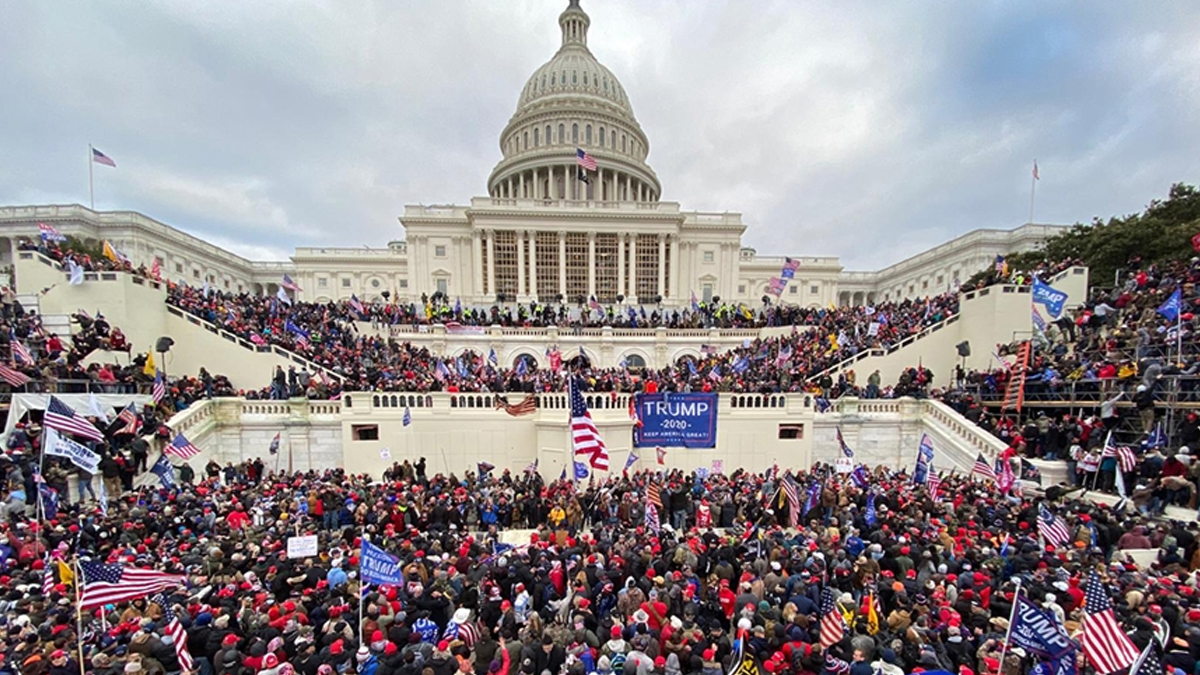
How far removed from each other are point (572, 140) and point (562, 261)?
26343mm

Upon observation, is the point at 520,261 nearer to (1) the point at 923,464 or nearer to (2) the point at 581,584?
(1) the point at 923,464

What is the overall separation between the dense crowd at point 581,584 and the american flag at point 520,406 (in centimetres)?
484

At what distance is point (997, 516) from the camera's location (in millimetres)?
11578

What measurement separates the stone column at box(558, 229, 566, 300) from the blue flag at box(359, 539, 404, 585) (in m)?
45.0

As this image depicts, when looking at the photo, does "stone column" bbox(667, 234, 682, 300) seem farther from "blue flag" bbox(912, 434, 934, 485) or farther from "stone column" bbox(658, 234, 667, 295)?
"blue flag" bbox(912, 434, 934, 485)

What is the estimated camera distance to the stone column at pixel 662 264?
52094 mm

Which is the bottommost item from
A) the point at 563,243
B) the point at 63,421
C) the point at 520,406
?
the point at 520,406

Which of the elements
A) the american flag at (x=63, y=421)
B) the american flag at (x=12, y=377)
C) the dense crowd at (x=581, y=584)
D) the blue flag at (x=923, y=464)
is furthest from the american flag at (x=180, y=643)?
the blue flag at (x=923, y=464)

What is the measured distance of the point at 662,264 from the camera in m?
52.8

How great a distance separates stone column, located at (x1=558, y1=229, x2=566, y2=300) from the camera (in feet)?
168

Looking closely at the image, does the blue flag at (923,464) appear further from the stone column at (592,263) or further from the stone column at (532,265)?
the stone column at (532,265)

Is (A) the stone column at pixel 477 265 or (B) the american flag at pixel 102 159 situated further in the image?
(A) the stone column at pixel 477 265

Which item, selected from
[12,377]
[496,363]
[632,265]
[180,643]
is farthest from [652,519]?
[632,265]

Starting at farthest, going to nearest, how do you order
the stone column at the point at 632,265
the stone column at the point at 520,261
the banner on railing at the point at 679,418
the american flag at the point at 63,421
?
the stone column at the point at 632,265
the stone column at the point at 520,261
the banner on railing at the point at 679,418
the american flag at the point at 63,421
